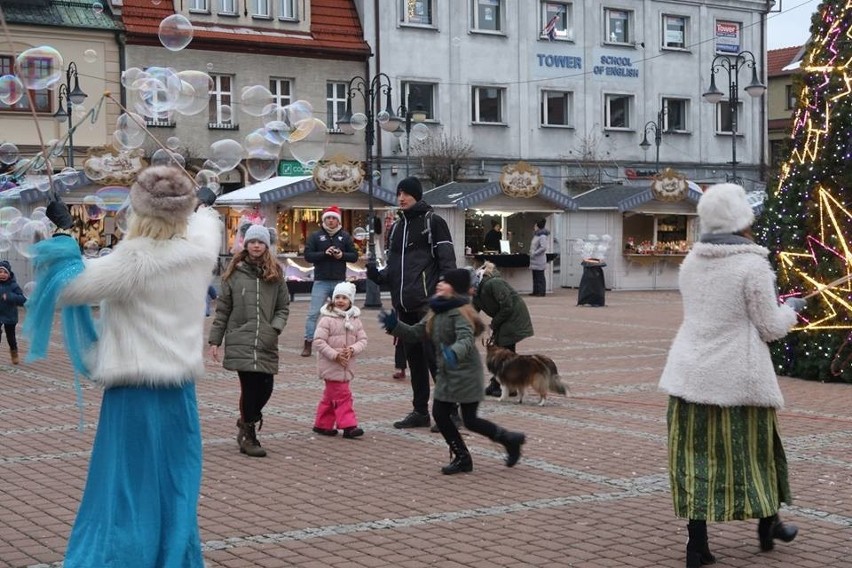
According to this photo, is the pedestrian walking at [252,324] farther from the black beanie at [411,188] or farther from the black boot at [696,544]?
the black boot at [696,544]

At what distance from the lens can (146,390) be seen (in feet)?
17.7

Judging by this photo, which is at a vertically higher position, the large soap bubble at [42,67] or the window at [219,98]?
the window at [219,98]

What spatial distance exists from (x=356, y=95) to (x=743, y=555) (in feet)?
103

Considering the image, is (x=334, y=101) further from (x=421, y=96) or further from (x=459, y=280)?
(x=459, y=280)

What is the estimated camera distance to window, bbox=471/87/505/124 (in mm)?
39469

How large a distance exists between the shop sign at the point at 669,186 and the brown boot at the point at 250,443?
82.9ft

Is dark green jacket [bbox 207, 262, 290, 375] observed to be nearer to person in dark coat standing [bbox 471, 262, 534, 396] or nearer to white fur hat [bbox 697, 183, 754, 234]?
person in dark coat standing [bbox 471, 262, 534, 396]

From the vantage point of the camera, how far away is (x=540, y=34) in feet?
132

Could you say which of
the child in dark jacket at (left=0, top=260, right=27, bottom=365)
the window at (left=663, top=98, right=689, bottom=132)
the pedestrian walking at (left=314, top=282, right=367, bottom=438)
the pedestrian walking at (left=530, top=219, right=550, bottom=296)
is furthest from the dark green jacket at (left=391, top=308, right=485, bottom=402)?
the window at (left=663, top=98, right=689, bottom=132)

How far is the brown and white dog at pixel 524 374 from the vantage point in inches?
472

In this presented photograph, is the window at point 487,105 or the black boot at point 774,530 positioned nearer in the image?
the black boot at point 774,530

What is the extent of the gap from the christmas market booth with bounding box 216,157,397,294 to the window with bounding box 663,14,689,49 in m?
16.4

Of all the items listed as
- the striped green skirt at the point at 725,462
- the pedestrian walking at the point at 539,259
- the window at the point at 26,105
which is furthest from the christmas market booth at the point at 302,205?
the striped green skirt at the point at 725,462

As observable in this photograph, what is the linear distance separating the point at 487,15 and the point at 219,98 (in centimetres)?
882
